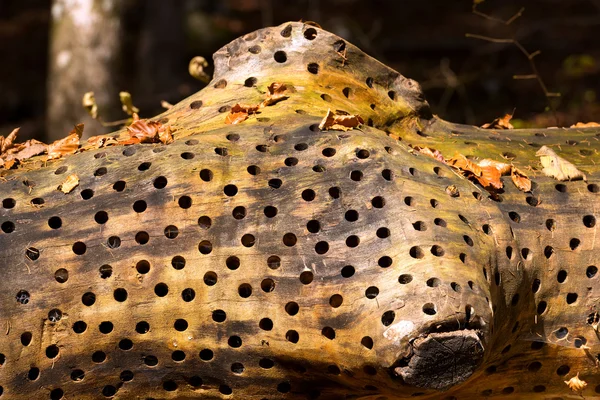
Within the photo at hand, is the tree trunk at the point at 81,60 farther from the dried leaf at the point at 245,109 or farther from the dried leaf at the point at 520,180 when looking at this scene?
the dried leaf at the point at 520,180

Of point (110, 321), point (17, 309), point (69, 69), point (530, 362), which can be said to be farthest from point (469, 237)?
point (69, 69)

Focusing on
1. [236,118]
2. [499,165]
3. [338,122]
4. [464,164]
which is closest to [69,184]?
[236,118]

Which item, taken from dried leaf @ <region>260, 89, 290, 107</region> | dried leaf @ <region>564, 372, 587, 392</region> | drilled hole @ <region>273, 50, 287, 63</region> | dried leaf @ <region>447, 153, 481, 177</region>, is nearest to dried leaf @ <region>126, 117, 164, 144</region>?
dried leaf @ <region>260, 89, 290, 107</region>

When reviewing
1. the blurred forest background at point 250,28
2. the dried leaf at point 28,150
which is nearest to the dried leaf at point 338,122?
the dried leaf at point 28,150

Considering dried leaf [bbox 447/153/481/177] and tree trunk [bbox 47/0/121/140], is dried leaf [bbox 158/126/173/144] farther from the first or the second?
tree trunk [bbox 47/0/121/140]

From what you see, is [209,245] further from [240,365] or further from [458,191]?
[458,191]
